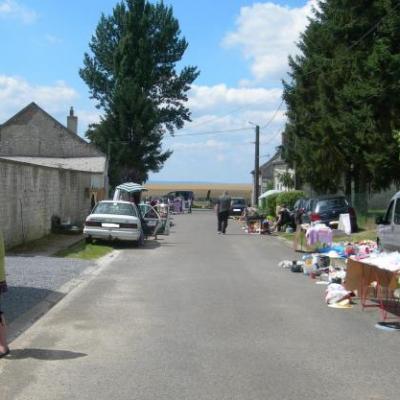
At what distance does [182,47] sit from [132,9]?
5.75 m

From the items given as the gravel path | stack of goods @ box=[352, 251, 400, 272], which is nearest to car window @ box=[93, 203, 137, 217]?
the gravel path

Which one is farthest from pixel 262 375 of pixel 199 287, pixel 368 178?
pixel 368 178

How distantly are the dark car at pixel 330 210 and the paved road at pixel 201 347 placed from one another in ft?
45.1

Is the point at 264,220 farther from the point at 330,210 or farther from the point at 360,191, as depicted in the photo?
the point at 360,191

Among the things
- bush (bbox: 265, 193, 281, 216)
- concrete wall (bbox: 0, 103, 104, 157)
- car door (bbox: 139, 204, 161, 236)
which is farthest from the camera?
concrete wall (bbox: 0, 103, 104, 157)

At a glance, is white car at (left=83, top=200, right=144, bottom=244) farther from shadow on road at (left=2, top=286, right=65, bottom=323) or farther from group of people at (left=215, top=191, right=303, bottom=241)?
shadow on road at (left=2, top=286, right=65, bottom=323)

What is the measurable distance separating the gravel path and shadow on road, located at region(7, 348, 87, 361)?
1762 millimetres

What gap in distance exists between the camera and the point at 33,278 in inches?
520

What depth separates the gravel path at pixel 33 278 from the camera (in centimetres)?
1029

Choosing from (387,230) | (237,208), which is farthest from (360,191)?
(387,230)

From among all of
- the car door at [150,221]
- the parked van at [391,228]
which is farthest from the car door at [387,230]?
the car door at [150,221]

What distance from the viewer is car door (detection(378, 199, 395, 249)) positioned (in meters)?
13.6

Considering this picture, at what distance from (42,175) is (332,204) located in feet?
36.3

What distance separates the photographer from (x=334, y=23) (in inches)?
1195
